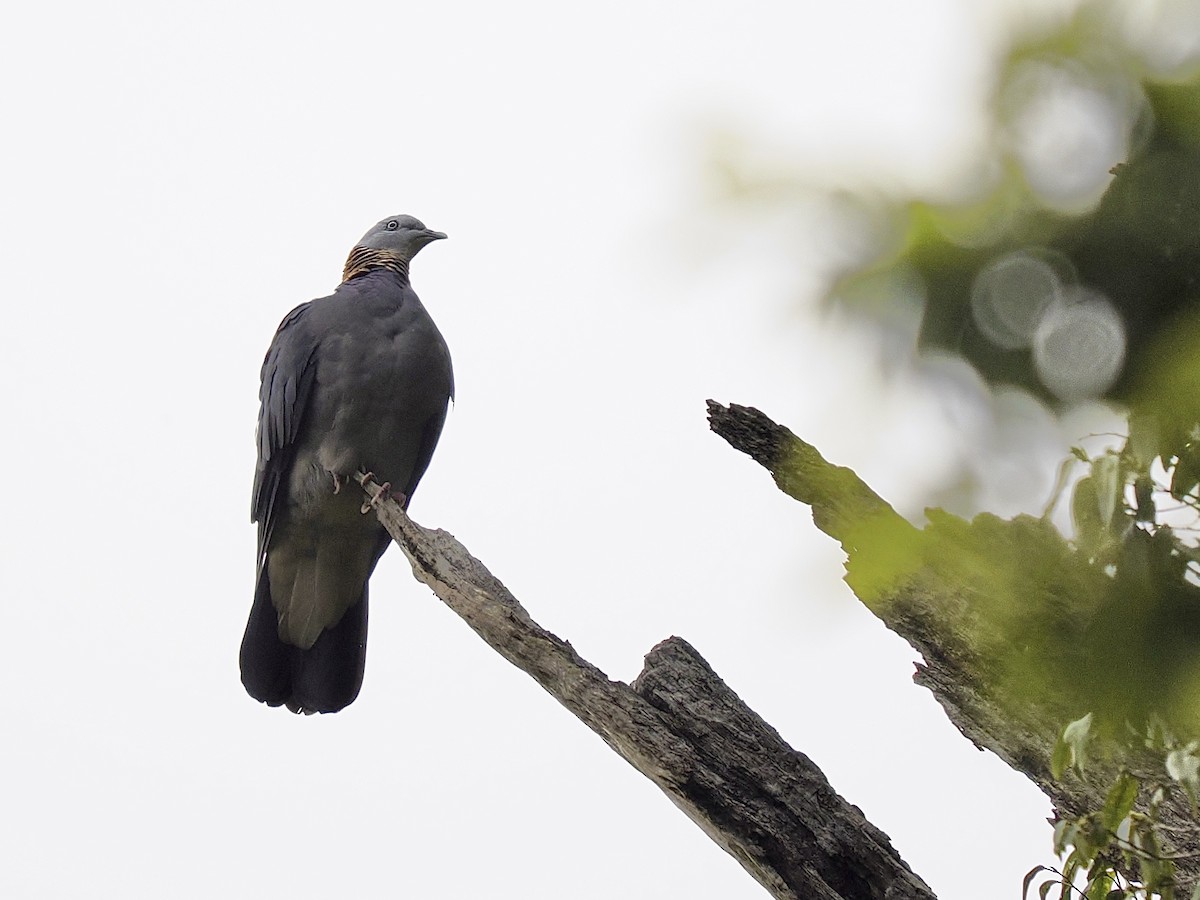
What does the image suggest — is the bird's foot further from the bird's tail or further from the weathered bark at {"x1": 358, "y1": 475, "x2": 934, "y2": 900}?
the weathered bark at {"x1": 358, "y1": 475, "x2": 934, "y2": 900}

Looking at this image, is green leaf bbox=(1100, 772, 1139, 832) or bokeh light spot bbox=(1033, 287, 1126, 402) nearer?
bokeh light spot bbox=(1033, 287, 1126, 402)

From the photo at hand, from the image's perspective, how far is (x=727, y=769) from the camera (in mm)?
2578

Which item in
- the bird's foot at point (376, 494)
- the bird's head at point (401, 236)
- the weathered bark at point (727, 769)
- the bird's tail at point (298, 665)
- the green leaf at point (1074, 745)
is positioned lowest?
the green leaf at point (1074, 745)

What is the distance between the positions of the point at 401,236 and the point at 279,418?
136 centimetres

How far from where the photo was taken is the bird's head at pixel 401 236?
590 centimetres

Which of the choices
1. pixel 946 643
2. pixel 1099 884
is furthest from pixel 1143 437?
pixel 946 643

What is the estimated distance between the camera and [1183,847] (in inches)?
81.5

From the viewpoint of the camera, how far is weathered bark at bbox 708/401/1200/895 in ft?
6.01

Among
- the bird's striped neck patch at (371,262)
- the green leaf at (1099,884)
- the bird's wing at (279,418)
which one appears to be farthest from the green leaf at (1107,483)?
the bird's striped neck patch at (371,262)

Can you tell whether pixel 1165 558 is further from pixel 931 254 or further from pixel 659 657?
pixel 659 657

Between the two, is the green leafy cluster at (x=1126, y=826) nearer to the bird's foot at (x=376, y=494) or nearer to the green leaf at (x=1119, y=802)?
the green leaf at (x=1119, y=802)

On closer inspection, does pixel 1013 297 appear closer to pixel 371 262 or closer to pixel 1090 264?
pixel 1090 264

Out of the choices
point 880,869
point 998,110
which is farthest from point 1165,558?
point 880,869

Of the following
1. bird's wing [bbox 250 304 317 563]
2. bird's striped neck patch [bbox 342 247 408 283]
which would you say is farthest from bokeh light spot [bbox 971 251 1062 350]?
bird's striped neck patch [bbox 342 247 408 283]
